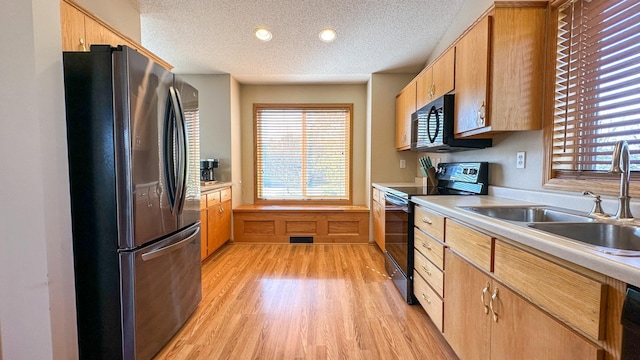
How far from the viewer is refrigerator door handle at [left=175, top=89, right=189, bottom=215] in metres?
1.73

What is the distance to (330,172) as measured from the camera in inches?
167

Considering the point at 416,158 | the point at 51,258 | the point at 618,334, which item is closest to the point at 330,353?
the point at 618,334

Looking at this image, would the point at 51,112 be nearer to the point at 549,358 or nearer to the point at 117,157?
the point at 117,157

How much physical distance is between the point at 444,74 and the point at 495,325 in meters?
1.83

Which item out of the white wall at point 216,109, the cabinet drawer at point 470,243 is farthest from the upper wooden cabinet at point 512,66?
the white wall at point 216,109

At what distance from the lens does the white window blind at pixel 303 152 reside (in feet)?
13.7

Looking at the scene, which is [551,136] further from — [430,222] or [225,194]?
[225,194]

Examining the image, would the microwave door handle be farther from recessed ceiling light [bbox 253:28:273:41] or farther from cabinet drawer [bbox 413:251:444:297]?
recessed ceiling light [bbox 253:28:273:41]

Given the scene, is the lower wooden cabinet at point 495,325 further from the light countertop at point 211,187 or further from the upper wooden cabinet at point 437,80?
the light countertop at point 211,187

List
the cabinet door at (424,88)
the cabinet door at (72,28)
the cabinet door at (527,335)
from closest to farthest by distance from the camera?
A: 1. the cabinet door at (527,335)
2. the cabinet door at (72,28)
3. the cabinet door at (424,88)

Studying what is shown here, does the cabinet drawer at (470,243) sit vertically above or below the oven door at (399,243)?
above

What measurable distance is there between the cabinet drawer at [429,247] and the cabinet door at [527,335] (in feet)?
1.63

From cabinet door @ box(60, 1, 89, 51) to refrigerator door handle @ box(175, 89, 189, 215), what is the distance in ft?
1.78

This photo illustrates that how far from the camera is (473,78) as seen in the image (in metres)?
1.76
